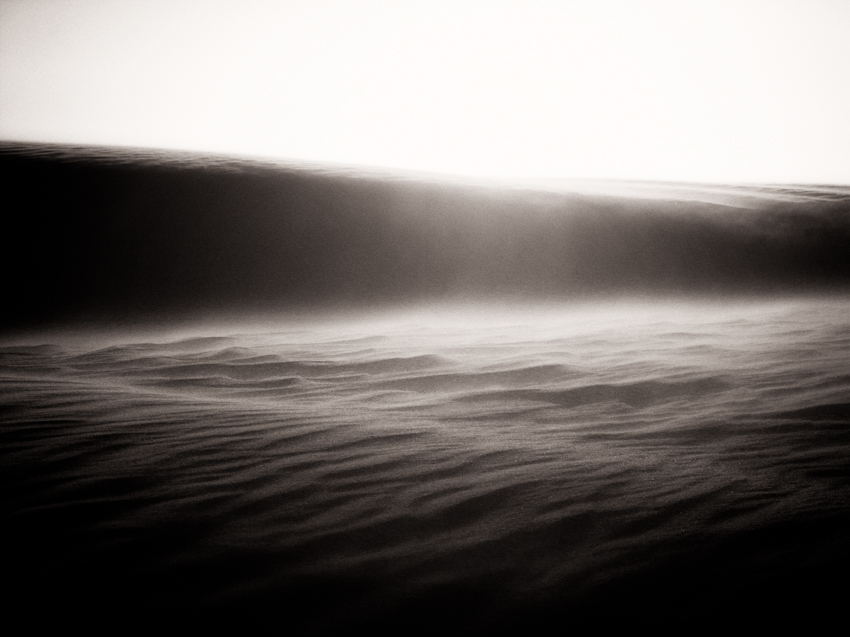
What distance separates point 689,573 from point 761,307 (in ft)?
14.2

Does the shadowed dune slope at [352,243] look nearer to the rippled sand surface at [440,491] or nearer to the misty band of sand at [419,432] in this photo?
the misty band of sand at [419,432]

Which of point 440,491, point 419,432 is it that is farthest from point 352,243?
point 440,491

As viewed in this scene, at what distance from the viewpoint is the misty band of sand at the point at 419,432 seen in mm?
1333

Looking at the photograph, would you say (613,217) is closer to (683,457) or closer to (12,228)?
(683,457)

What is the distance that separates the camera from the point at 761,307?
5.03 meters

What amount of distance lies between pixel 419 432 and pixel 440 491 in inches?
21.3

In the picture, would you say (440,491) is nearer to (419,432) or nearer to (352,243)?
(419,432)

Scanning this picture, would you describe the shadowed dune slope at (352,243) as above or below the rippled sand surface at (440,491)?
above

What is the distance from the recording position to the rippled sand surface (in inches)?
51.3

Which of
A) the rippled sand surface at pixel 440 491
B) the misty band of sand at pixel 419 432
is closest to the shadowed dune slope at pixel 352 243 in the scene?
the misty band of sand at pixel 419 432

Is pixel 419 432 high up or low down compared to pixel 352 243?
down

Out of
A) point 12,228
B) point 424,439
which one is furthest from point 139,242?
point 424,439

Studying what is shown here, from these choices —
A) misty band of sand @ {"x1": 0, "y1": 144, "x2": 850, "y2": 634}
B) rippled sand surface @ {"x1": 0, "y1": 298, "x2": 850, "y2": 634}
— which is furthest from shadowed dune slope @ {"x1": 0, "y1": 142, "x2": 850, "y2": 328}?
rippled sand surface @ {"x1": 0, "y1": 298, "x2": 850, "y2": 634}

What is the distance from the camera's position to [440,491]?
1.81 metres
